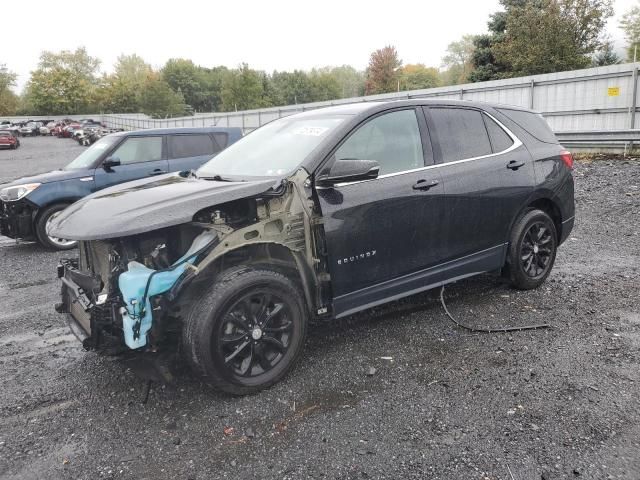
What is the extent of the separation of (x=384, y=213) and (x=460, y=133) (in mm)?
1225

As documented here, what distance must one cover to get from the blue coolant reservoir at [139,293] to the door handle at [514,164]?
3.08 metres

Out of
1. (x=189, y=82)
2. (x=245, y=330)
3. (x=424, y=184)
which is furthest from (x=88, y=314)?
(x=189, y=82)

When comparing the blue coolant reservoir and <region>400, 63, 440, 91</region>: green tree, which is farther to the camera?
<region>400, 63, 440, 91</region>: green tree

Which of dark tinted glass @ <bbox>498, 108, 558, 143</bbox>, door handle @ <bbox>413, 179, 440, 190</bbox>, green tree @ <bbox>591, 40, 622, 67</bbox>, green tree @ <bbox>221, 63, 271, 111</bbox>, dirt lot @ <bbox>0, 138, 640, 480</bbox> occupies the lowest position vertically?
dirt lot @ <bbox>0, 138, 640, 480</bbox>

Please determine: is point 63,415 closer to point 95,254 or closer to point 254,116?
point 95,254

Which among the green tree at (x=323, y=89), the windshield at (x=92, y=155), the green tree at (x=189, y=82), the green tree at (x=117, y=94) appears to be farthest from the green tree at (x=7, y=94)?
the windshield at (x=92, y=155)

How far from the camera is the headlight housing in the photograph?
7711mm

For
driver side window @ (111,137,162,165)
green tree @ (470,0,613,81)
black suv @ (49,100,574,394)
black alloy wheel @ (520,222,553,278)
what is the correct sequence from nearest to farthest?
black suv @ (49,100,574,394) → black alloy wheel @ (520,222,553,278) → driver side window @ (111,137,162,165) → green tree @ (470,0,613,81)

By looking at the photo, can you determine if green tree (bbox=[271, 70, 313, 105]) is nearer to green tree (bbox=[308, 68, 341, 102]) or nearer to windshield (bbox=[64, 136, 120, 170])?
green tree (bbox=[308, 68, 341, 102])

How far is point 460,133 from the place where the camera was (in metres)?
4.44

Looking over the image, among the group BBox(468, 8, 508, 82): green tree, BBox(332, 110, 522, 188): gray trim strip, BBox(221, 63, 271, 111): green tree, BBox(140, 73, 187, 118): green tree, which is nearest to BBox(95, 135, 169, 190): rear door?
BBox(332, 110, 522, 188): gray trim strip

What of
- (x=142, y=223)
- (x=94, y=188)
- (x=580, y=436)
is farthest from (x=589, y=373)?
(x=94, y=188)

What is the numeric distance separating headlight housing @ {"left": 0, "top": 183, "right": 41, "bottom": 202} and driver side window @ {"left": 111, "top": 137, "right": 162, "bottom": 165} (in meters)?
1.33

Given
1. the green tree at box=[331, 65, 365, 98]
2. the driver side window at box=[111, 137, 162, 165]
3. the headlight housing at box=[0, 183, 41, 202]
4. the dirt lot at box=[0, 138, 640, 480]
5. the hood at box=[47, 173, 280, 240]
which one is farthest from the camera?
the green tree at box=[331, 65, 365, 98]
